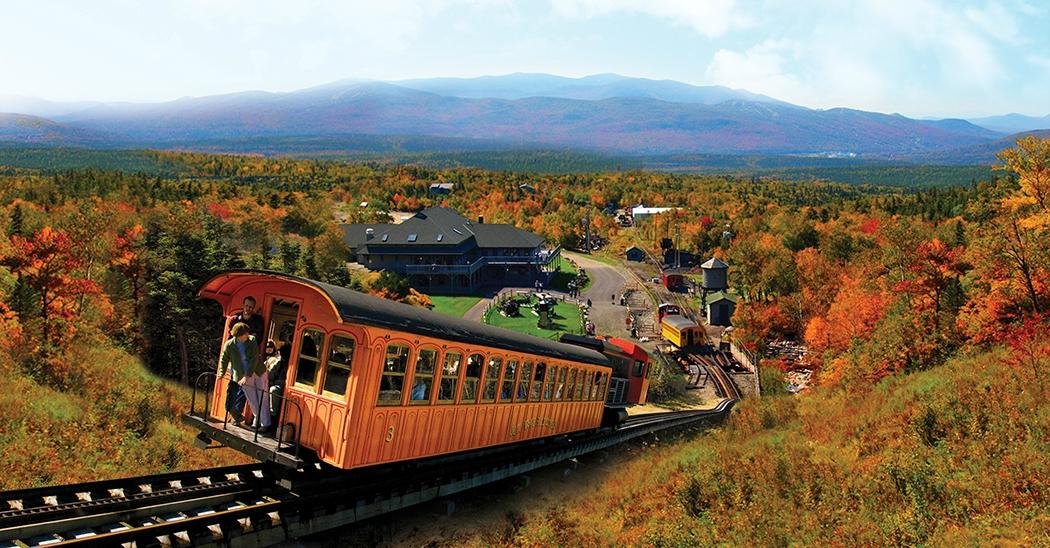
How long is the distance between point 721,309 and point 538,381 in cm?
4811

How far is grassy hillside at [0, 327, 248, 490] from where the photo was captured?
1345 centimetres

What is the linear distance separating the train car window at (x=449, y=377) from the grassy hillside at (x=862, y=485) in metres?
3.03

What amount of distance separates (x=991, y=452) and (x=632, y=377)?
15946 mm

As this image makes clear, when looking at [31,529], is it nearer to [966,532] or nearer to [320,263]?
[966,532]

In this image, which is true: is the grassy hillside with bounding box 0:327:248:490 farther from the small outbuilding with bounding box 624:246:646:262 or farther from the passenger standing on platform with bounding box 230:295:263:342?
the small outbuilding with bounding box 624:246:646:262

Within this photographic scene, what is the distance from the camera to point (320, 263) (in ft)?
177

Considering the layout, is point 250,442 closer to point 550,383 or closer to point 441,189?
point 550,383

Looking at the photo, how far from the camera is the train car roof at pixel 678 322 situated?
5178cm

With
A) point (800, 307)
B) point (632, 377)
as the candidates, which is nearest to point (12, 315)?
point (632, 377)

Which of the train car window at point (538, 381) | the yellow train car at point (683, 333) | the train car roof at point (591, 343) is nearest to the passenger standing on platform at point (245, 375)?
the train car window at point (538, 381)

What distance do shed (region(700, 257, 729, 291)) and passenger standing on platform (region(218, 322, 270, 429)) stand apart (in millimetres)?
62180

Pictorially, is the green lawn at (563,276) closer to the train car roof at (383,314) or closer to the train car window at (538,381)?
the train car window at (538,381)

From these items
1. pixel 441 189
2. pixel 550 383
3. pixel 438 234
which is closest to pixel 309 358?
pixel 550 383

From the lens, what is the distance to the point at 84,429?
599 inches
